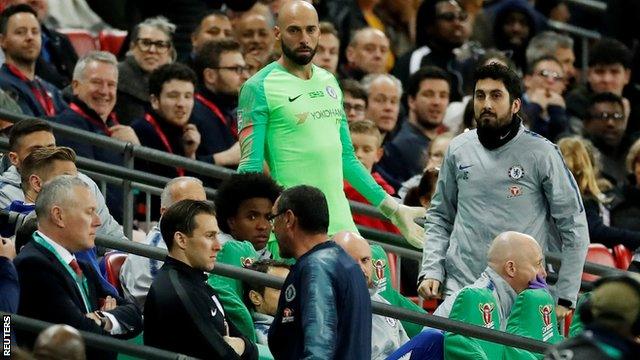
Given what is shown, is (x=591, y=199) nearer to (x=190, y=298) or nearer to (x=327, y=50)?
(x=327, y=50)

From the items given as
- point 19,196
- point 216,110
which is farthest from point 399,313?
point 216,110

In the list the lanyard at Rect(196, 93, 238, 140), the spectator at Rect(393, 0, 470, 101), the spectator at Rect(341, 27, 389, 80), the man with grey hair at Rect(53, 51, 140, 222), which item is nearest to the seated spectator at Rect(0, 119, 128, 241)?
Result: the man with grey hair at Rect(53, 51, 140, 222)

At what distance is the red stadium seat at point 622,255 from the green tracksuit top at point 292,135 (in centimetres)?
299

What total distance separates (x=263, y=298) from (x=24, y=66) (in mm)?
3884

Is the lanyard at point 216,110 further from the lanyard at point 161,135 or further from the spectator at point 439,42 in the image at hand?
the spectator at point 439,42

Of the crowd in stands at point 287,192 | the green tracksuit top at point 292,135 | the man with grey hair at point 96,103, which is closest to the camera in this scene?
the crowd in stands at point 287,192

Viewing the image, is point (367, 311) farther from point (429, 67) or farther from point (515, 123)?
point (429, 67)

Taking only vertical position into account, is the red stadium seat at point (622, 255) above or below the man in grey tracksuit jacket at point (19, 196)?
below

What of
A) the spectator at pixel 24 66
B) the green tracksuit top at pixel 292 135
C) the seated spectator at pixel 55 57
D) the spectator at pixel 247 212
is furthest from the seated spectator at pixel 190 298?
the seated spectator at pixel 55 57

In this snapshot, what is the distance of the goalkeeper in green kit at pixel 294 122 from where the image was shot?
1012 cm

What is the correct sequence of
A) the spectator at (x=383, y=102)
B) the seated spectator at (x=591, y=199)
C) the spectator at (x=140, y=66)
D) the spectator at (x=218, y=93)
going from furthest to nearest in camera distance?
1. the spectator at (x=383, y=102)
2. the spectator at (x=140, y=66)
3. the spectator at (x=218, y=93)
4. the seated spectator at (x=591, y=199)

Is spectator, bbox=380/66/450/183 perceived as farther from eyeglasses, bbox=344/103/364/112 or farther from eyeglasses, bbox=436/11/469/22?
eyeglasses, bbox=436/11/469/22

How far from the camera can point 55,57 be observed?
46.6 feet

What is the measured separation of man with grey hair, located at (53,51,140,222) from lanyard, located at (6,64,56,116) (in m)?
0.16
